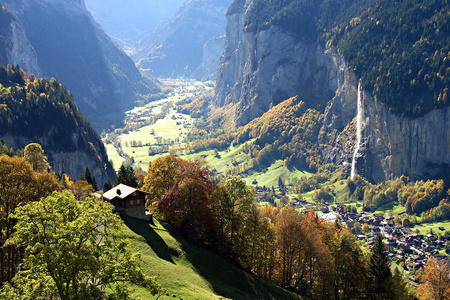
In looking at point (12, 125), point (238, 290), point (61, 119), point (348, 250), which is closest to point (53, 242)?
point (238, 290)

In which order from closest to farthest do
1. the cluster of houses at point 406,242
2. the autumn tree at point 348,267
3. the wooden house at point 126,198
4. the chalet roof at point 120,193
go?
1. the chalet roof at point 120,193
2. the wooden house at point 126,198
3. the autumn tree at point 348,267
4. the cluster of houses at point 406,242

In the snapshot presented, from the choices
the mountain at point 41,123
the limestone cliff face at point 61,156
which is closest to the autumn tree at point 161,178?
the limestone cliff face at point 61,156

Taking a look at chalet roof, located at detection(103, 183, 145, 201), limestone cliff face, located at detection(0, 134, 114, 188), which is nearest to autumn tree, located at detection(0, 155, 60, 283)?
chalet roof, located at detection(103, 183, 145, 201)

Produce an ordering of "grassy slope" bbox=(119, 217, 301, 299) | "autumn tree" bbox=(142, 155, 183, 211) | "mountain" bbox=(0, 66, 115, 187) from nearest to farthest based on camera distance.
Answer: "grassy slope" bbox=(119, 217, 301, 299) → "autumn tree" bbox=(142, 155, 183, 211) → "mountain" bbox=(0, 66, 115, 187)

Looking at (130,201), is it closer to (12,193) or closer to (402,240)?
(12,193)

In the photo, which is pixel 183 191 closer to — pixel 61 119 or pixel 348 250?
pixel 348 250

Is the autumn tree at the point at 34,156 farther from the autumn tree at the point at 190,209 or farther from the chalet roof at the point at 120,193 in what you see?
the autumn tree at the point at 190,209

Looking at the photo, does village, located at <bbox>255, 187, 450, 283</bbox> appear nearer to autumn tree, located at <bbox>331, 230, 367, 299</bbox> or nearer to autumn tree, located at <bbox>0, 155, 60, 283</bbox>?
autumn tree, located at <bbox>331, 230, 367, 299</bbox>
